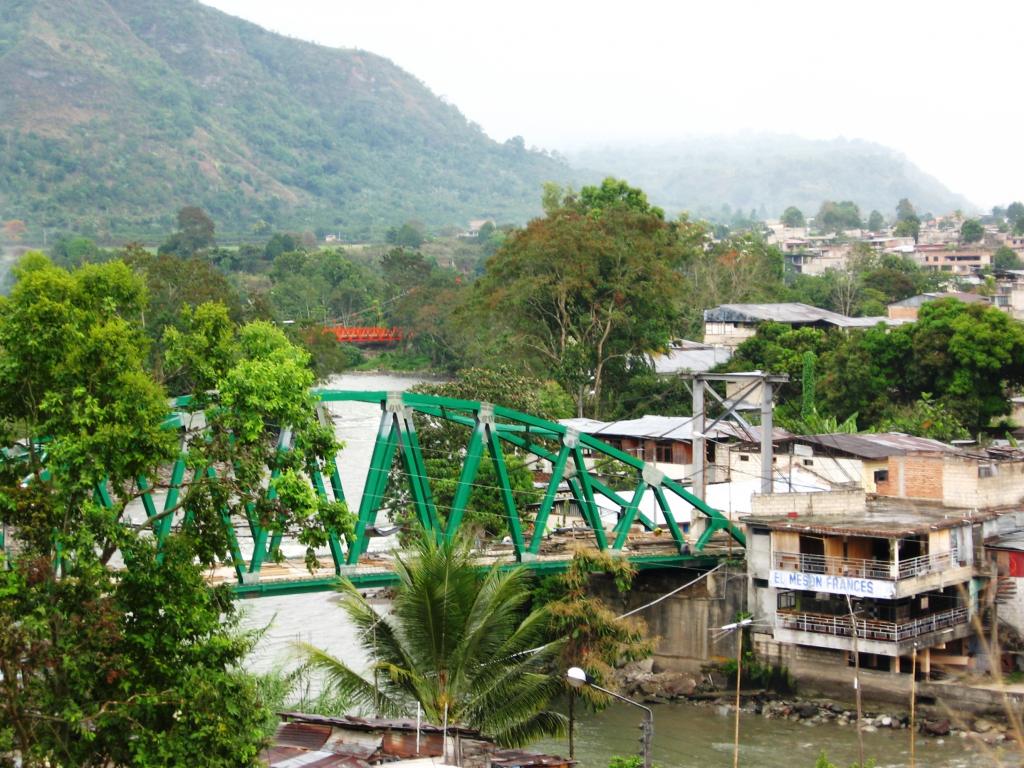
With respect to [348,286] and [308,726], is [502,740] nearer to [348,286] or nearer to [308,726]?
[308,726]

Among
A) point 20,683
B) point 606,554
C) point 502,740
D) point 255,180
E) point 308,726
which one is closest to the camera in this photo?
point 20,683

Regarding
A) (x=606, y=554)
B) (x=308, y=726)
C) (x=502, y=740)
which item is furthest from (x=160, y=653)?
(x=606, y=554)

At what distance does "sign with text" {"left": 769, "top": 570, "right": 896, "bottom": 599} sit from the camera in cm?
2397

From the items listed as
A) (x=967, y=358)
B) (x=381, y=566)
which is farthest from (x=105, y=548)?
(x=967, y=358)

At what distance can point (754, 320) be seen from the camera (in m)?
57.7

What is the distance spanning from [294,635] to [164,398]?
17.2m

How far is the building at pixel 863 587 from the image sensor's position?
2419 cm

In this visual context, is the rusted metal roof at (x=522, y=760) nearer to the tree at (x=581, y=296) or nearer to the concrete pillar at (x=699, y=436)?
the concrete pillar at (x=699, y=436)

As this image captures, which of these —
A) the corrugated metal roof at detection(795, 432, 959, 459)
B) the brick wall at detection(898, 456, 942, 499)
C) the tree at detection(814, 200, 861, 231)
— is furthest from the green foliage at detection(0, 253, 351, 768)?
the tree at detection(814, 200, 861, 231)

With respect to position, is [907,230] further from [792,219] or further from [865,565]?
[865,565]

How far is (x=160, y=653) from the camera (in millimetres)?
12562

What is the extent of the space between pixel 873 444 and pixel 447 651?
18482 mm

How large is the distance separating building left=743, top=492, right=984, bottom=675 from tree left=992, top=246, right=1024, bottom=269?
69330 mm

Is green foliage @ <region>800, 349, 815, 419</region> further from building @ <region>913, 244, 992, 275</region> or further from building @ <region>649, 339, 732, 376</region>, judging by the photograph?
building @ <region>913, 244, 992, 275</region>
